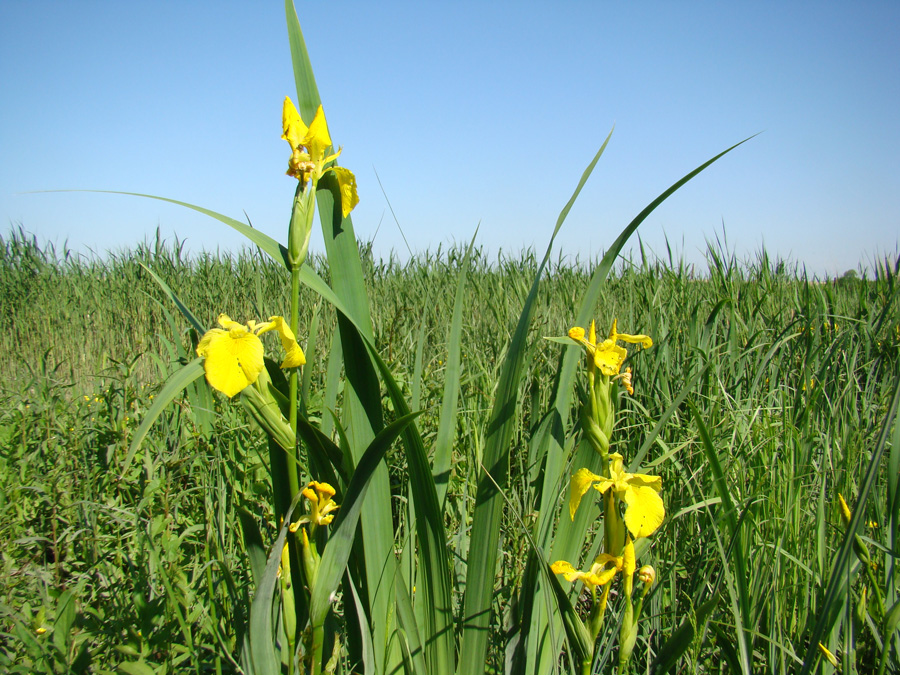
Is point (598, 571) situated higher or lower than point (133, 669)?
higher

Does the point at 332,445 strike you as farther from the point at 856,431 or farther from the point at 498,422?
the point at 856,431

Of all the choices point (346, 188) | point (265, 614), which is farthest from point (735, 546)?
point (346, 188)

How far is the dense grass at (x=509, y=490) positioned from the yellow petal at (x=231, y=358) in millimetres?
275

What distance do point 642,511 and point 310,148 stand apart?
652mm

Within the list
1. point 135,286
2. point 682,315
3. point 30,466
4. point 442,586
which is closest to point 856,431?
point 682,315

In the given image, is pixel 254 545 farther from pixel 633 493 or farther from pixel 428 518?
pixel 633 493

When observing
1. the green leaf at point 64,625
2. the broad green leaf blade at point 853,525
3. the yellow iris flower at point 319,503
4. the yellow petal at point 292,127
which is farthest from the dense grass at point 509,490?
the yellow petal at point 292,127

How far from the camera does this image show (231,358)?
0.65 m

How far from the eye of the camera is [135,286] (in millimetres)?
5359

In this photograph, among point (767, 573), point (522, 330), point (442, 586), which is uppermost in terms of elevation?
point (522, 330)

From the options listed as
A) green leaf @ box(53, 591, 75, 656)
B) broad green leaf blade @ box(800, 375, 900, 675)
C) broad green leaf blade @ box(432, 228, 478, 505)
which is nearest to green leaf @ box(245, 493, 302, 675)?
broad green leaf blade @ box(432, 228, 478, 505)

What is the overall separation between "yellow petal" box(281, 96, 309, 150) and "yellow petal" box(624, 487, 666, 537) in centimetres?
65

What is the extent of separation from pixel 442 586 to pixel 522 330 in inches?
17.2

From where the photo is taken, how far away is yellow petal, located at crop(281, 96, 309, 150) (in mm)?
Result: 738
